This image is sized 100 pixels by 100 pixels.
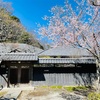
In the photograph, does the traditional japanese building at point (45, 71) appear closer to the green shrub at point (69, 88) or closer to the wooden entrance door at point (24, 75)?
the wooden entrance door at point (24, 75)

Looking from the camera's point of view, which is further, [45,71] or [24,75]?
[45,71]

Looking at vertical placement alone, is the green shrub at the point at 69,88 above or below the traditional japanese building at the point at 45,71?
below

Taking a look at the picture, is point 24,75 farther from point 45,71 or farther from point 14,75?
point 45,71

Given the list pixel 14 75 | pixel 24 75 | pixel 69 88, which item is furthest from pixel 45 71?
pixel 14 75

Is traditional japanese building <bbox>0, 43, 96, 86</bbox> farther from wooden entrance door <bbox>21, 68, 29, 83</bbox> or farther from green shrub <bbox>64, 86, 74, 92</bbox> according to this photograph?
green shrub <bbox>64, 86, 74, 92</bbox>

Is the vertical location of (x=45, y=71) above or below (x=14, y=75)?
above

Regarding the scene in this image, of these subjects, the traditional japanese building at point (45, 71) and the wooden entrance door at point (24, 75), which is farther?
the wooden entrance door at point (24, 75)

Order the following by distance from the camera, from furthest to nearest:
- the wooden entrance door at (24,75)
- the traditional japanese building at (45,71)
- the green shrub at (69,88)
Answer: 1. the wooden entrance door at (24,75)
2. the traditional japanese building at (45,71)
3. the green shrub at (69,88)

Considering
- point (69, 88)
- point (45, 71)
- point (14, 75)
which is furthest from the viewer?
point (45, 71)

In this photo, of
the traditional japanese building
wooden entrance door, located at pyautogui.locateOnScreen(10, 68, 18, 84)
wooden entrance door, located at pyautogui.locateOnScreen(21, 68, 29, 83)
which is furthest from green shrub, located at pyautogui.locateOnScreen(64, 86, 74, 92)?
wooden entrance door, located at pyautogui.locateOnScreen(10, 68, 18, 84)

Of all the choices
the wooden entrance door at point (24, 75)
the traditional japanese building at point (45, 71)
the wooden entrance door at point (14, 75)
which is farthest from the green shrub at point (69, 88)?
the wooden entrance door at point (14, 75)

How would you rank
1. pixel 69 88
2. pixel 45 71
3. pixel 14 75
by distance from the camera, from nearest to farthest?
pixel 69 88
pixel 14 75
pixel 45 71

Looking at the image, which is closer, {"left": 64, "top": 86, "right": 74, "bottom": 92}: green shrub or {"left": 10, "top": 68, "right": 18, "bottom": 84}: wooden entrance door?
{"left": 64, "top": 86, "right": 74, "bottom": 92}: green shrub

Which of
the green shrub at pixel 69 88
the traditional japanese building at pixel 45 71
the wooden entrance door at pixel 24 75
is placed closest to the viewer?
the green shrub at pixel 69 88
